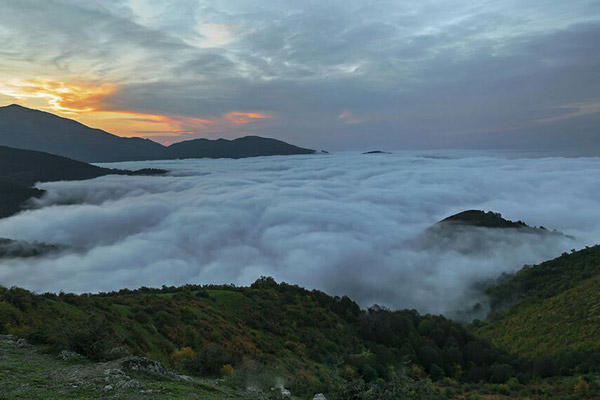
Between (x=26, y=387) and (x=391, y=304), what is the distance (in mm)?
105674

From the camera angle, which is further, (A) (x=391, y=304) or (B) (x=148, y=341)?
(A) (x=391, y=304)

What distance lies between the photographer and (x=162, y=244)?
6004 inches

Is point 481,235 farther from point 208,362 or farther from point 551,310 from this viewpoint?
point 208,362

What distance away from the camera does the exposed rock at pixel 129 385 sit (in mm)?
7954

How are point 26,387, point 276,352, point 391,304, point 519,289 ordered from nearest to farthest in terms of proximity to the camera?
1. point 26,387
2. point 276,352
3. point 519,289
4. point 391,304

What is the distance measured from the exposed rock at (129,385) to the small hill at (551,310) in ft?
124

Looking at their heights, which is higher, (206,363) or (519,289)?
(206,363)

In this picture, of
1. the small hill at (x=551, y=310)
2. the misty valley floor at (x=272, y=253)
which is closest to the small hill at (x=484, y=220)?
the misty valley floor at (x=272, y=253)

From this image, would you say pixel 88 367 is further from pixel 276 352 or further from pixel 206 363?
pixel 276 352

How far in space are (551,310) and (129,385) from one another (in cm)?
5912

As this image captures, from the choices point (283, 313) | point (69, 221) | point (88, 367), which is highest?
point (88, 367)

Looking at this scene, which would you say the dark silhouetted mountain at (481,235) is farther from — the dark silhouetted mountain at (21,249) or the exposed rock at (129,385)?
the dark silhouetted mountain at (21,249)

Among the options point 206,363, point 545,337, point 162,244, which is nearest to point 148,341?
point 206,363

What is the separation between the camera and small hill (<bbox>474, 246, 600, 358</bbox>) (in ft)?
125
